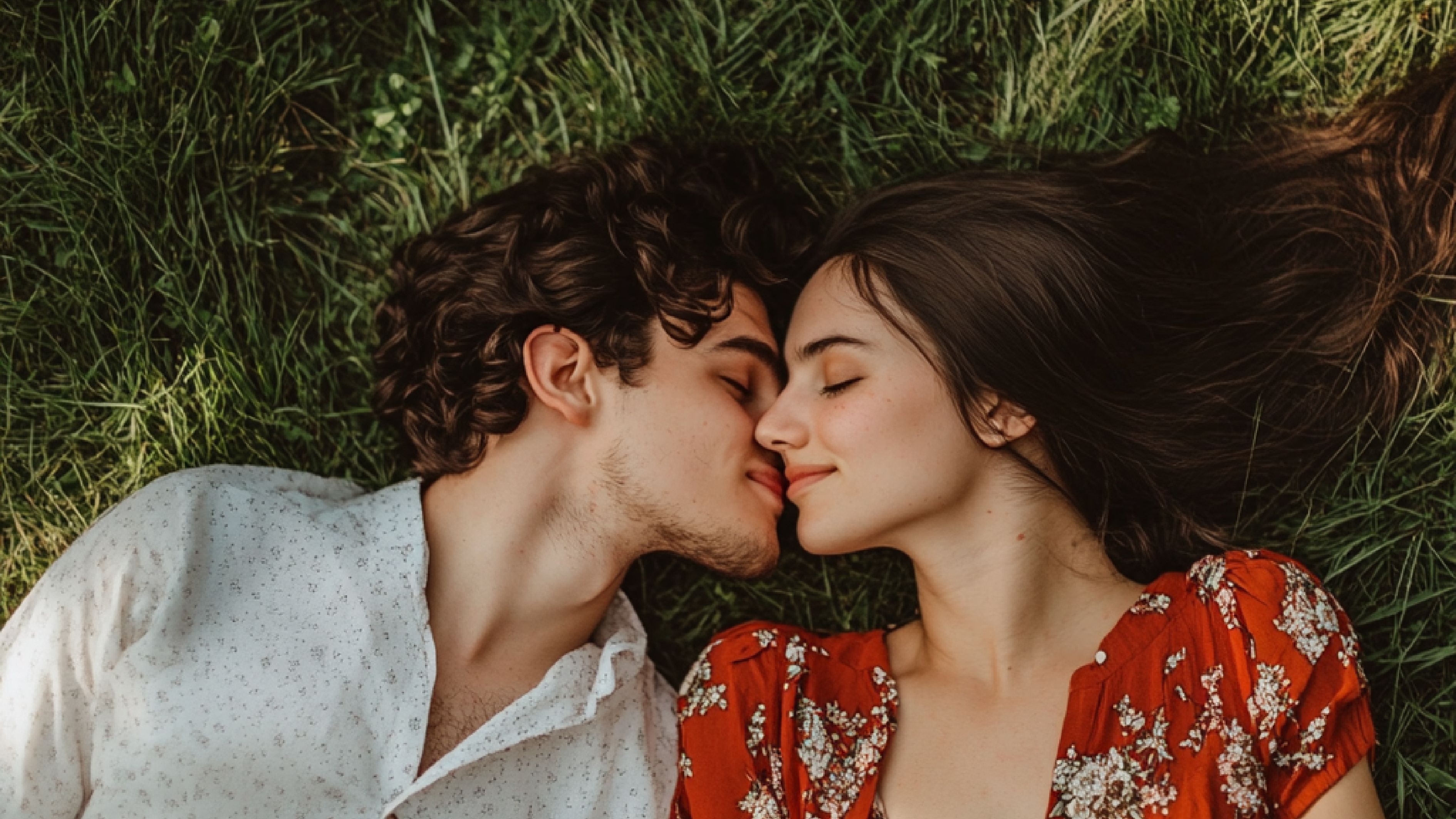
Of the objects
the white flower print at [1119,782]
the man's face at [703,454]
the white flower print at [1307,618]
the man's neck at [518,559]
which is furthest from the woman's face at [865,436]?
the white flower print at [1307,618]

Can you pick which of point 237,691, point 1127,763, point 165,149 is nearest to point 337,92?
point 165,149

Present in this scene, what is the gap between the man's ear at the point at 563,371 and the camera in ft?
11.0

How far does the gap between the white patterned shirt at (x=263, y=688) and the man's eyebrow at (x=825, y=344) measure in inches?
42.6

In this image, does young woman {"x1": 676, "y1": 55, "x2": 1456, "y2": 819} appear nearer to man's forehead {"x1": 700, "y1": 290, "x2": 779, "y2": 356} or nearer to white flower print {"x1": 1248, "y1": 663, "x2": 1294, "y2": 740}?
white flower print {"x1": 1248, "y1": 663, "x2": 1294, "y2": 740}

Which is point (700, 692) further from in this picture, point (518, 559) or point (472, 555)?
point (472, 555)

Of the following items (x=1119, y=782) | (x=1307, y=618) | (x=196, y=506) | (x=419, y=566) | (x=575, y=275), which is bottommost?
(x=1119, y=782)

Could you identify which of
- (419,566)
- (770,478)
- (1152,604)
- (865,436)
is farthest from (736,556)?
(1152,604)

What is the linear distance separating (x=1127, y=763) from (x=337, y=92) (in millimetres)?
3324

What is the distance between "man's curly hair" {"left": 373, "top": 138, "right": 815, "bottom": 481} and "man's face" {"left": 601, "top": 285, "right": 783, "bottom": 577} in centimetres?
7

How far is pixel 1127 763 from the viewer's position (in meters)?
3.00

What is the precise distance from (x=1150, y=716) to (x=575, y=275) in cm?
209

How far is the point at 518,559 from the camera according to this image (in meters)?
3.31

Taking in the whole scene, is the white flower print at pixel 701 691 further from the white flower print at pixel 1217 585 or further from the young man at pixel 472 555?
the white flower print at pixel 1217 585

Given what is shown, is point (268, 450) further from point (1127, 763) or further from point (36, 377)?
Result: point (1127, 763)
